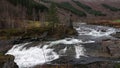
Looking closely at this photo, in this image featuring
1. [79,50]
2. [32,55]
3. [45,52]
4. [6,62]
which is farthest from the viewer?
[45,52]

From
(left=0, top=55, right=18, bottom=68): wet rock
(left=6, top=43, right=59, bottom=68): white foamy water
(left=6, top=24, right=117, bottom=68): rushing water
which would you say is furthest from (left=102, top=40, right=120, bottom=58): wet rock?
(left=0, top=55, right=18, bottom=68): wet rock

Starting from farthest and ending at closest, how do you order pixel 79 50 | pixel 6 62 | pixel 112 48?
1. pixel 79 50
2. pixel 112 48
3. pixel 6 62

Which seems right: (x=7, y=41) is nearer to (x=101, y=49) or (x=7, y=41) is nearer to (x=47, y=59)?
(x=47, y=59)

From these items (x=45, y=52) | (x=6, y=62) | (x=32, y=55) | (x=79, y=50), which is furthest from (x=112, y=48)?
(x=6, y=62)

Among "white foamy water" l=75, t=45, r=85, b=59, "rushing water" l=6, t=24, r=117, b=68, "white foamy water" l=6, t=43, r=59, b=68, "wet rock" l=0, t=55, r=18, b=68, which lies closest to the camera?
"wet rock" l=0, t=55, r=18, b=68

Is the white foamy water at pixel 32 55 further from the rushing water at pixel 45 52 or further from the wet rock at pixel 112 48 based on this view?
the wet rock at pixel 112 48

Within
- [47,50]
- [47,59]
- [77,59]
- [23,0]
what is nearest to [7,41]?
[47,50]

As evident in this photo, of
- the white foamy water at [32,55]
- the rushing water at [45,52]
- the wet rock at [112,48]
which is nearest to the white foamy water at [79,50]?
the rushing water at [45,52]

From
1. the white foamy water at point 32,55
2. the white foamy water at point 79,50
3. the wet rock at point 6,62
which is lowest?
the white foamy water at point 32,55

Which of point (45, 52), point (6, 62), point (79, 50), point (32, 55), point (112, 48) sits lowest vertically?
point (32, 55)

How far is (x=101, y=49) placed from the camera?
4462 centimetres

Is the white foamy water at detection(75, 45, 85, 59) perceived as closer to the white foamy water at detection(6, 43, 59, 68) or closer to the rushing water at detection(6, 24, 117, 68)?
the rushing water at detection(6, 24, 117, 68)

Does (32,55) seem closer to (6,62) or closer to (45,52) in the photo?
(45,52)

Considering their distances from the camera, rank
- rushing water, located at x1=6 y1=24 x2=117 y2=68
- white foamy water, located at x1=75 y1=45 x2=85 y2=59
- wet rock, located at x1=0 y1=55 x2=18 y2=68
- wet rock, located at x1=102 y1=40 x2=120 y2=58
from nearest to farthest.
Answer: wet rock, located at x1=0 y1=55 x2=18 y2=68, rushing water, located at x1=6 y1=24 x2=117 y2=68, wet rock, located at x1=102 y1=40 x2=120 y2=58, white foamy water, located at x1=75 y1=45 x2=85 y2=59
